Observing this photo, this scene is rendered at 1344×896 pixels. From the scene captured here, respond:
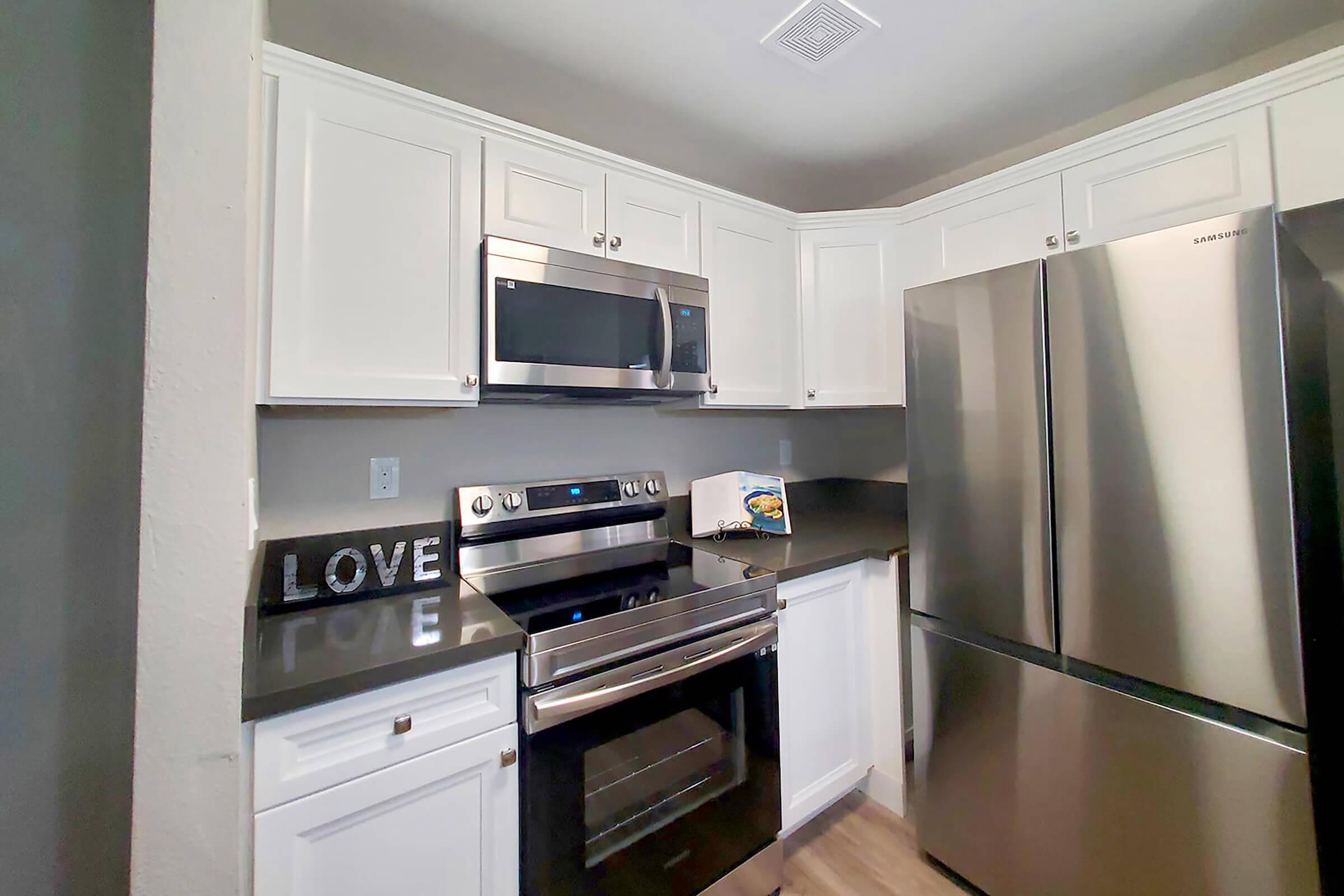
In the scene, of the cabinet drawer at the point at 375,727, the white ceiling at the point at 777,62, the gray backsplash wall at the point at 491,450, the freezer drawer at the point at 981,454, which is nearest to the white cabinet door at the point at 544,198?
the white ceiling at the point at 777,62

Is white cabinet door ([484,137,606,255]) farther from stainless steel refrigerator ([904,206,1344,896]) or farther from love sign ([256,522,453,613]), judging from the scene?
stainless steel refrigerator ([904,206,1344,896])

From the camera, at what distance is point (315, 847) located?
2.83ft

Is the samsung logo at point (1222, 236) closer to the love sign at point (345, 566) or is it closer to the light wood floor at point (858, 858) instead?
the light wood floor at point (858, 858)

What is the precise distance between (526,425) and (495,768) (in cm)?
103

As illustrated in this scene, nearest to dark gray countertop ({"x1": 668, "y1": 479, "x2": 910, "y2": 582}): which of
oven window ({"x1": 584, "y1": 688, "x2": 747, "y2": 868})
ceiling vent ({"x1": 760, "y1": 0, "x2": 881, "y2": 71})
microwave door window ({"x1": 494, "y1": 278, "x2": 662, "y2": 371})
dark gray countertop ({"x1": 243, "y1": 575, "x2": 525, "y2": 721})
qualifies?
oven window ({"x1": 584, "y1": 688, "x2": 747, "y2": 868})

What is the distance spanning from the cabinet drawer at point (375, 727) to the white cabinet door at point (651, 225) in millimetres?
1238

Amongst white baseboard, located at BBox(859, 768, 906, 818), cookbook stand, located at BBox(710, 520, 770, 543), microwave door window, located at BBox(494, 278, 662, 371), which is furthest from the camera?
cookbook stand, located at BBox(710, 520, 770, 543)

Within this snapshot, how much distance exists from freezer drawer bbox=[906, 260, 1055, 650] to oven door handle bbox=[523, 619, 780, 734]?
546 millimetres

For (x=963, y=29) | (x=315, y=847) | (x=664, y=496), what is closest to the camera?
(x=315, y=847)

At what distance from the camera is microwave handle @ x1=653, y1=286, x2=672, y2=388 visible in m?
1.60

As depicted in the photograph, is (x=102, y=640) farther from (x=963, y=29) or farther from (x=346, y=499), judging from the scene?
(x=963, y=29)

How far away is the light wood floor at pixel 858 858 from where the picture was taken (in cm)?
148

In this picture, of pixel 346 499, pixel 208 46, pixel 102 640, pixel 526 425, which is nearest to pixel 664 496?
pixel 526 425

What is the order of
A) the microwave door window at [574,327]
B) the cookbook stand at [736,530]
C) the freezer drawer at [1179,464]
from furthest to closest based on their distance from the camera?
the cookbook stand at [736,530]
the microwave door window at [574,327]
the freezer drawer at [1179,464]
